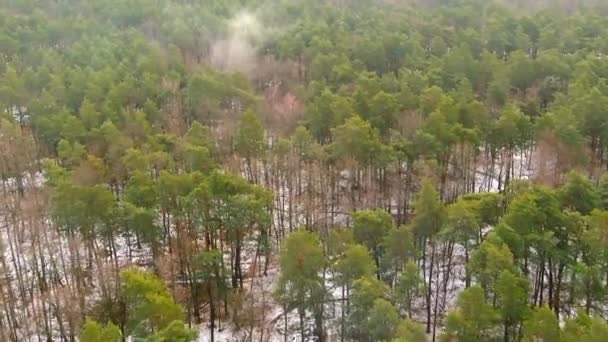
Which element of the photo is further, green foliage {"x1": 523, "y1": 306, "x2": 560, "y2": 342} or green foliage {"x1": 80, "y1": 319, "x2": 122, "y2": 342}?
green foliage {"x1": 523, "y1": 306, "x2": 560, "y2": 342}

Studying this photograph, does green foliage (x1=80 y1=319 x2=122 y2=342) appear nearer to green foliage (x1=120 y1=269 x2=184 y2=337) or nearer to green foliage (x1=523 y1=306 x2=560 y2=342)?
green foliage (x1=120 y1=269 x2=184 y2=337)

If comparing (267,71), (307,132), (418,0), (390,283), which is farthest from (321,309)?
(418,0)

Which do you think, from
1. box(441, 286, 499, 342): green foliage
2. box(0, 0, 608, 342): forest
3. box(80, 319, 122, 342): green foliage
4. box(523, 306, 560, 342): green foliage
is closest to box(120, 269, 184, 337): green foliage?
box(0, 0, 608, 342): forest

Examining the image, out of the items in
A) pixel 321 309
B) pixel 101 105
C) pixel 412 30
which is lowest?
pixel 321 309

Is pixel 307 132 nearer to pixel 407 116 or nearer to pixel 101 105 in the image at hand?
pixel 407 116

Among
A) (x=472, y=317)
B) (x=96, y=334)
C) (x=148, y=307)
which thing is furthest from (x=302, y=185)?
(x=96, y=334)

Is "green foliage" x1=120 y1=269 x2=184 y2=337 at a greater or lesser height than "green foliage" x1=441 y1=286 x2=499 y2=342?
greater

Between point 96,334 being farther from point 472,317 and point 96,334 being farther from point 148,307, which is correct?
point 472,317

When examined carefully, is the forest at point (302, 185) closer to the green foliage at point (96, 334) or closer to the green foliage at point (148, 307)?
the green foliage at point (148, 307)
